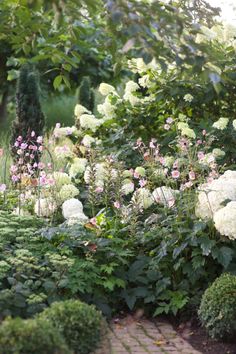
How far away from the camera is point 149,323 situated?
179 inches

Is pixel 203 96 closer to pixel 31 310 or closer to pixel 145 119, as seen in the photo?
pixel 145 119

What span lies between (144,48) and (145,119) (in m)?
3.72

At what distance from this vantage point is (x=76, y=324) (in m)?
3.37

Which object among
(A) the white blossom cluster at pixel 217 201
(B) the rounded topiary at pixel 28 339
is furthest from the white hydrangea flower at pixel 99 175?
(B) the rounded topiary at pixel 28 339

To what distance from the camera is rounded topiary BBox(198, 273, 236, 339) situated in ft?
13.3

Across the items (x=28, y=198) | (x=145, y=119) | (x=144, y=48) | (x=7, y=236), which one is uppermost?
(x=145, y=119)

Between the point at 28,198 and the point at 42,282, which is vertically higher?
the point at 28,198

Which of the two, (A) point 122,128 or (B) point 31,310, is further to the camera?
(A) point 122,128

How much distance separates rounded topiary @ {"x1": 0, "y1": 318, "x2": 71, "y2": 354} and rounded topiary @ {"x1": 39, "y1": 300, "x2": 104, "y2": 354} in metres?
0.42

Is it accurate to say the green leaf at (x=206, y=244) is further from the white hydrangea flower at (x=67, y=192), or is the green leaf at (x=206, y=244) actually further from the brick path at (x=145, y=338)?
the white hydrangea flower at (x=67, y=192)

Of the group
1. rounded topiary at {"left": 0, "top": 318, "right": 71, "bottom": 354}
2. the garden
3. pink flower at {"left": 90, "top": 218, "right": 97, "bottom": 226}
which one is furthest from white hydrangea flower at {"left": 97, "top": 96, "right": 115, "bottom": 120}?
rounded topiary at {"left": 0, "top": 318, "right": 71, "bottom": 354}

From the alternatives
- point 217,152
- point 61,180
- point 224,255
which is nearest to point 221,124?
point 217,152

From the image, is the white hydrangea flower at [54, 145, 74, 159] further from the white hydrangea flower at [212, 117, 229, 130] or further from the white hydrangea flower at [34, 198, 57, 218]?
the white hydrangea flower at [212, 117, 229, 130]

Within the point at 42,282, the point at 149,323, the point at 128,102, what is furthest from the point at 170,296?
the point at 128,102
